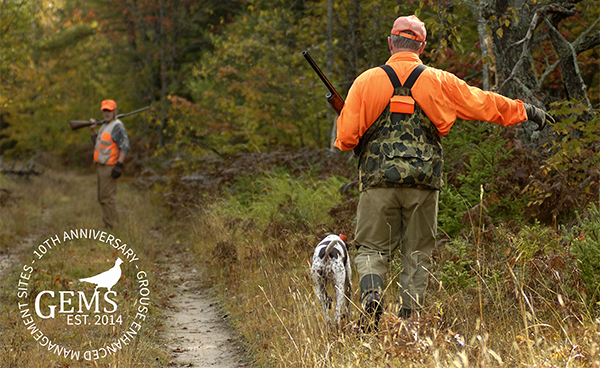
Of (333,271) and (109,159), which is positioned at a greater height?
(109,159)

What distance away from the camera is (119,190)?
61.8 feet

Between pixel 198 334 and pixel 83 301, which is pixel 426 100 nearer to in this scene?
pixel 198 334

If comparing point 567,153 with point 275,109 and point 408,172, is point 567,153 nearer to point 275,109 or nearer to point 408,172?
point 408,172

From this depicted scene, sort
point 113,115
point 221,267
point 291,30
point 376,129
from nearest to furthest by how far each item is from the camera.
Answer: point 376,129
point 221,267
point 113,115
point 291,30

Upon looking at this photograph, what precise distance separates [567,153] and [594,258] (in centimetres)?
144

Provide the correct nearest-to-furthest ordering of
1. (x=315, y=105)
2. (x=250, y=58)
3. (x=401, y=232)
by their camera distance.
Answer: (x=401, y=232) → (x=315, y=105) → (x=250, y=58)

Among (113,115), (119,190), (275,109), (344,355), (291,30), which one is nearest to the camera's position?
(344,355)

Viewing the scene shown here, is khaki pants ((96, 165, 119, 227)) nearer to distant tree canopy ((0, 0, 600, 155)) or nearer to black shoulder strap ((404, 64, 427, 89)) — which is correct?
distant tree canopy ((0, 0, 600, 155))

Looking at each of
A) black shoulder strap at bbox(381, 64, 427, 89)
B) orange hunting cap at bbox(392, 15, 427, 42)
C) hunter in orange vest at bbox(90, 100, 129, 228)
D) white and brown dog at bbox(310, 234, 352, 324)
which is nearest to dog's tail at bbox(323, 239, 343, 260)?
white and brown dog at bbox(310, 234, 352, 324)

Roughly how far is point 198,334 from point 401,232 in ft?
7.86

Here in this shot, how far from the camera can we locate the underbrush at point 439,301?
3256 millimetres

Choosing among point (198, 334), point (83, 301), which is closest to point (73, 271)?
Result: point (83, 301)

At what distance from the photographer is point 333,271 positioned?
4145 mm

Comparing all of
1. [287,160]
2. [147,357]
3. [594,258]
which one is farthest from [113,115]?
[594,258]
